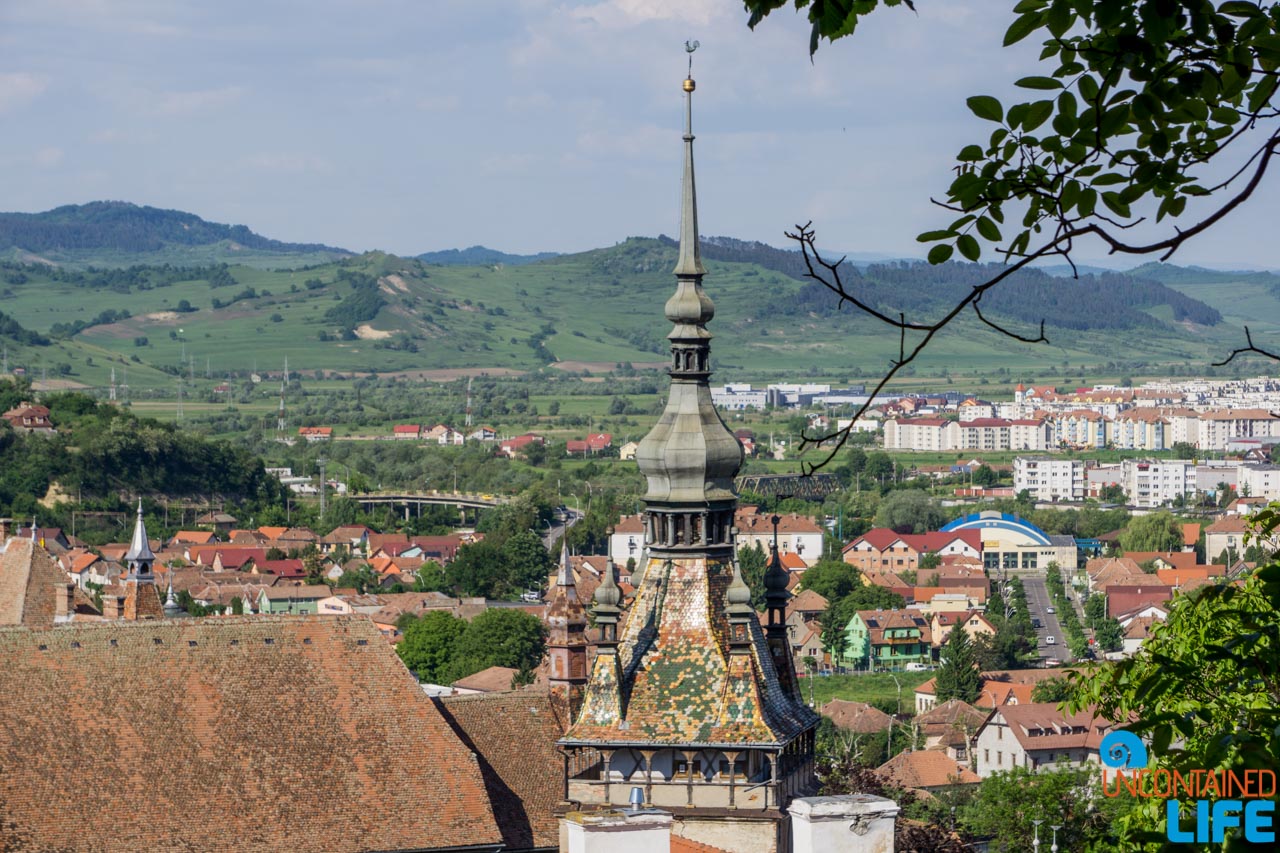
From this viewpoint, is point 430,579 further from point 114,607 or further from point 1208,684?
point 1208,684

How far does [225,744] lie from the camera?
111ft

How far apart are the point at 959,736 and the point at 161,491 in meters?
86.2

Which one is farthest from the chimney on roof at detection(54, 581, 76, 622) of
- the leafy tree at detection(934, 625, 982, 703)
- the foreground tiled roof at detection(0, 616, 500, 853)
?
the leafy tree at detection(934, 625, 982, 703)

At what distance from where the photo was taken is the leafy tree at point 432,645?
9444 centimetres

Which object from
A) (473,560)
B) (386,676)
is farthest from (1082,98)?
(473,560)

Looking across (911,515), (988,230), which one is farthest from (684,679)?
(911,515)

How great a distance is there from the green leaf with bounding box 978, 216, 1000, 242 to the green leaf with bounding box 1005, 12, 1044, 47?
0.90m

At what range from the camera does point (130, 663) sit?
34688 millimetres

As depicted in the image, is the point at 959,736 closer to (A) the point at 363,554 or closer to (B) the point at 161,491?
(A) the point at 363,554

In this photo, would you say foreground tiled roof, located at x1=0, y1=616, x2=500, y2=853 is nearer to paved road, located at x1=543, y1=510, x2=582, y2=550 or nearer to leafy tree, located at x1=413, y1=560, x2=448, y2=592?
leafy tree, located at x1=413, y1=560, x2=448, y2=592

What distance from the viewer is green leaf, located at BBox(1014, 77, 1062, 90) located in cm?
955

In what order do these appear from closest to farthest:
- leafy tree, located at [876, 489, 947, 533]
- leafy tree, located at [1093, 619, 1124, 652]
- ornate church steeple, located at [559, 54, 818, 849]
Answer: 1. ornate church steeple, located at [559, 54, 818, 849]
2. leafy tree, located at [1093, 619, 1124, 652]
3. leafy tree, located at [876, 489, 947, 533]

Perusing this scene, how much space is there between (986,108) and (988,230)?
0.55m

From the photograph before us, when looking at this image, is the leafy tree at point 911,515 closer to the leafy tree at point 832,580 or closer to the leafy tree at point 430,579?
the leafy tree at point 832,580
